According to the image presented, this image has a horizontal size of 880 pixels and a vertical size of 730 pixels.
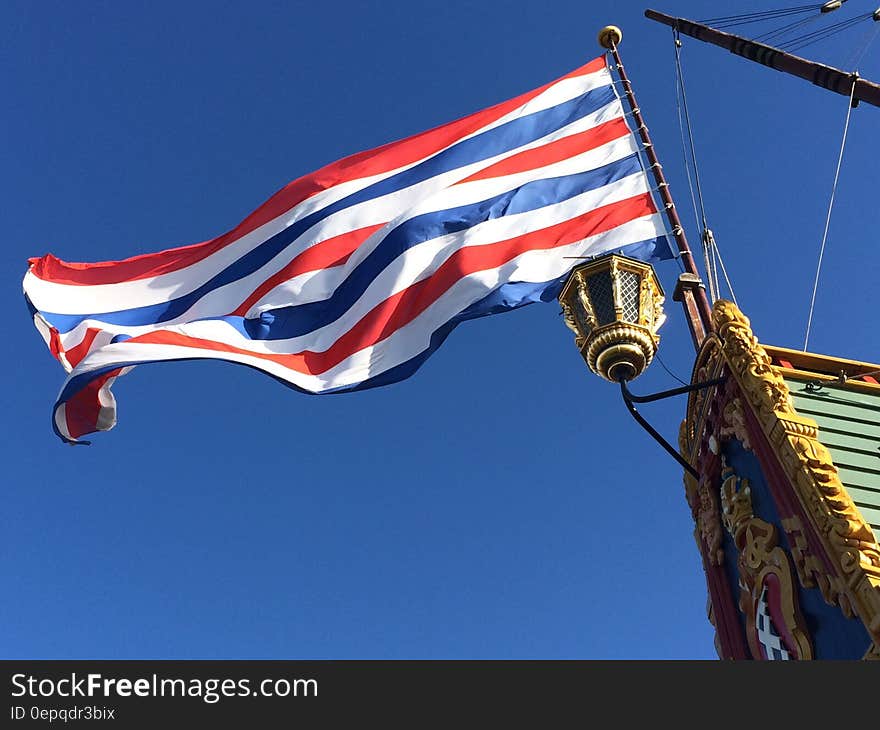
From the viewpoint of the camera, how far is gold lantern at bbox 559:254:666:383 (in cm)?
786

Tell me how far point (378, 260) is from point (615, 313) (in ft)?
14.8

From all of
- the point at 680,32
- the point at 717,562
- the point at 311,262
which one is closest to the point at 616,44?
the point at 680,32

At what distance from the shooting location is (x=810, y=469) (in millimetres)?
7008

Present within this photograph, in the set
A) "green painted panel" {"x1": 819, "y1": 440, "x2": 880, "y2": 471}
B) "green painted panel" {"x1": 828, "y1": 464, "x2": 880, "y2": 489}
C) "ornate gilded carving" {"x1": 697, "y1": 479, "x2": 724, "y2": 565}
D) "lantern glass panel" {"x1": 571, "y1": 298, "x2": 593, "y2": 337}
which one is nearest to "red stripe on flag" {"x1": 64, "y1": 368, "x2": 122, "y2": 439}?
"lantern glass panel" {"x1": 571, "y1": 298, "x2": 593, "y2": 337}

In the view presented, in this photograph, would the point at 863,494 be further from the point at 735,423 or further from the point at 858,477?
the point at 735,423

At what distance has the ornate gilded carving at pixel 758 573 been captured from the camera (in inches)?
280

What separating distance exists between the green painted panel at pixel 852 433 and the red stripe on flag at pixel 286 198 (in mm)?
6394

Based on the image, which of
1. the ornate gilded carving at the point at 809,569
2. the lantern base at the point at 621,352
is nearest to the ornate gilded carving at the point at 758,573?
the ornate gilded carving at the point at 809,569

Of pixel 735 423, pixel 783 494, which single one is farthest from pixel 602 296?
pixel 783 494

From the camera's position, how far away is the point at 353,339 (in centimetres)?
1100

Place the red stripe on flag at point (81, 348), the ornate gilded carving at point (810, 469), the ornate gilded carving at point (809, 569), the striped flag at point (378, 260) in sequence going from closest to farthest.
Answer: the ornate gilded carving at point (810, 469), the ornate gilded carving at point (809, 569), the striped flag at point (378, 260), the red stripe on flag at point (81, 348)

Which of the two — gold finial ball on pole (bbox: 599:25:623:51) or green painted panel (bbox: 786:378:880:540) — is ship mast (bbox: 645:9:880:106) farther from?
green painted panel (bbox: 786:378:880:540)

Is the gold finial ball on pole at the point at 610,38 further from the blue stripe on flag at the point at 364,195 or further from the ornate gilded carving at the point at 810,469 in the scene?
the ornate gilded carving at the point at 810,469

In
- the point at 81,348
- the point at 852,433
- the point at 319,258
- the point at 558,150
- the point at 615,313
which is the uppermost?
the point at 558,150
